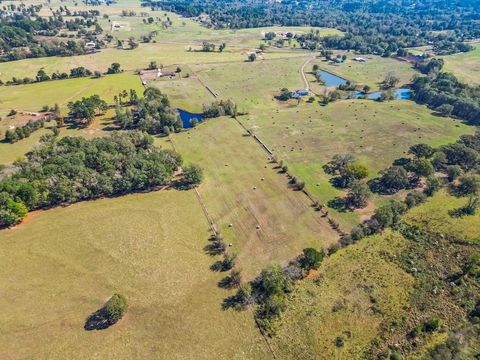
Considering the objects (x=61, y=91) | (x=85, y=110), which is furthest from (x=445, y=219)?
(x=61, y=91)

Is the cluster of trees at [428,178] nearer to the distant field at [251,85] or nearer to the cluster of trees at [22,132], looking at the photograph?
the distant field at [251,85]

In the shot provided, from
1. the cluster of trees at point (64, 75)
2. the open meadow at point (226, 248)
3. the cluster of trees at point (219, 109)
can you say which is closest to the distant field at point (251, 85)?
the cluster of trees at point (219, 109)

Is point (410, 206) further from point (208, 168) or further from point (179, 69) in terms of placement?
point (179, 69)

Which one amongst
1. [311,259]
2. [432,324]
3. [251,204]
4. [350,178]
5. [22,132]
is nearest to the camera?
[432,324]

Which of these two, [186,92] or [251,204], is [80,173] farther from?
[186,92]

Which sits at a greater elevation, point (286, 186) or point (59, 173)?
point (59, 173)

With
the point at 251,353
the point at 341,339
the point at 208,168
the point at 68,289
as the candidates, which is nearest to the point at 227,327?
the point at 251,353
